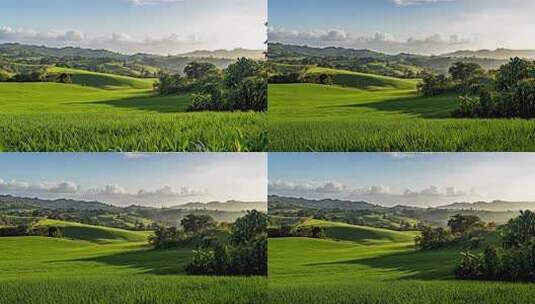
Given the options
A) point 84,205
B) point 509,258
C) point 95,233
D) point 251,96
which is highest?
point 251,96

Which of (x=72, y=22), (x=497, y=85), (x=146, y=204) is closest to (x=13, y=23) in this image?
(x=72, y=22)

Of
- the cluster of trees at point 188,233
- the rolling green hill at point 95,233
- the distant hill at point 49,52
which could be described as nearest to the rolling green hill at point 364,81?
the cluster of trees at point 188,233

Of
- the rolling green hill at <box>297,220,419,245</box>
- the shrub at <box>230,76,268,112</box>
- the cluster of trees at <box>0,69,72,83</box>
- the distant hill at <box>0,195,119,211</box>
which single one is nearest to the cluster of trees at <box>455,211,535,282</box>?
the rolling green hill at <box>297,220,419,245</box>

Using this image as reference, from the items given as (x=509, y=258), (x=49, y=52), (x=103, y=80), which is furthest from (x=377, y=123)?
(x=49, y=52)

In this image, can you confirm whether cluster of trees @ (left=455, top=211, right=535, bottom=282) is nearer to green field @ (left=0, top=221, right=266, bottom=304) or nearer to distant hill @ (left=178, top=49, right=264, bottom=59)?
green field @ (left=0, top=221, right=266, bottom=304)

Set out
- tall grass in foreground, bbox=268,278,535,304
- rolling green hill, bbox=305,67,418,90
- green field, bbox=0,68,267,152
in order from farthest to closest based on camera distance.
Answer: rolling green hill, bbox=305,67,418,90
green field, bbox=0,68,267,152
tall grass in foreground, bbox=268,278,535,304

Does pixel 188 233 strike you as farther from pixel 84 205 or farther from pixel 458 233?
pixel 458 233
